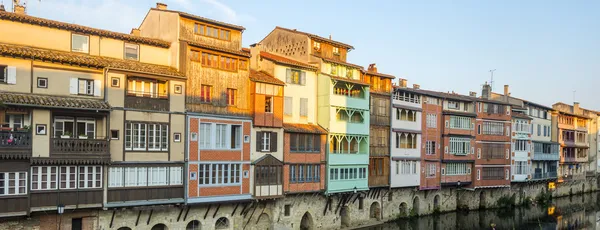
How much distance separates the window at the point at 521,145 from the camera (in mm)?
70550

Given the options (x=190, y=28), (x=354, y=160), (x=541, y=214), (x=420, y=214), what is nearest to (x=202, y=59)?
(x=190, y=28)

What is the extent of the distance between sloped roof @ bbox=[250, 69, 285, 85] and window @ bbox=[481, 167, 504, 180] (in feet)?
117

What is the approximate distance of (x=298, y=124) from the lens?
43156 millimetres

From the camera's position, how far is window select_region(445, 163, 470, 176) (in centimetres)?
6012

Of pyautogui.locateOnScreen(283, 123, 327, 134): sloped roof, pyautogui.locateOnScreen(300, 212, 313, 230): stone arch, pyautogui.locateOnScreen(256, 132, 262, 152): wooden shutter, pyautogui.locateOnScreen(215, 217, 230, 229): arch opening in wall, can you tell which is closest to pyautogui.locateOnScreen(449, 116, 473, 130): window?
pyautogui.locateOnScreen(283, 123, 327, 134): sloped roof

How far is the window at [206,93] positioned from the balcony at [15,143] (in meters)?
11.2

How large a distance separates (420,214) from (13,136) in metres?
42.6

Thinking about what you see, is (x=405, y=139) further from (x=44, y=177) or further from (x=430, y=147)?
(x=44, y=177)

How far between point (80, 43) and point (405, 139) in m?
34.2

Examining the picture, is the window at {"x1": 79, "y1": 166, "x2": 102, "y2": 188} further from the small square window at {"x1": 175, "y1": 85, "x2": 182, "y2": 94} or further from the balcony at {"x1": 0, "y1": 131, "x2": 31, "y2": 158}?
the small square window at {"x1": 175, "y1": 85, "x2": 182, "y2": 94}

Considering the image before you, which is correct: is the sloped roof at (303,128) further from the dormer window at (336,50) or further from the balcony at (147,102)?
the balcony at (147,102)

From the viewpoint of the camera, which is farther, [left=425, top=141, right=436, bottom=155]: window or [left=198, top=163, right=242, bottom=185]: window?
[left=425, top=141, right=436, bottom=155]: window

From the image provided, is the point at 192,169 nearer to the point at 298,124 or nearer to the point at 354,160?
the point at 298,124

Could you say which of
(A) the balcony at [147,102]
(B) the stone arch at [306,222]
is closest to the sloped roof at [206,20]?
(A) the balcony at [147,102]
